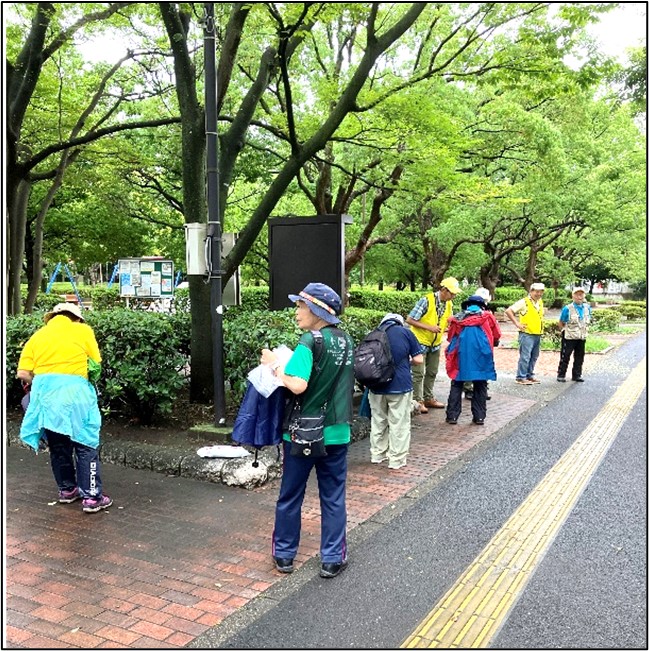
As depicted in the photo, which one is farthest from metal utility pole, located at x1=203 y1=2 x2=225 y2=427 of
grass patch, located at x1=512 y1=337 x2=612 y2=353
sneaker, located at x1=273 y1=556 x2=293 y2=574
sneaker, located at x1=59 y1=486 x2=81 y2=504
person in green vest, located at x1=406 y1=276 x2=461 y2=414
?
grass patch, located at x1=512 y1=337 x2=612 y2=353

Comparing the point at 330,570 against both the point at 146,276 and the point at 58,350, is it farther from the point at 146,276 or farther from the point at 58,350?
the point at 146,276

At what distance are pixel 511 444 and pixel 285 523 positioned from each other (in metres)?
4.02

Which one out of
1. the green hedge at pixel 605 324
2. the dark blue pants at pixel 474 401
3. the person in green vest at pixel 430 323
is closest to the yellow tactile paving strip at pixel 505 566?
the dark blue pants at pixel 474 401

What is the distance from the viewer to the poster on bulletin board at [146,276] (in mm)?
21375

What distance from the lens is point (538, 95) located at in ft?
28.1

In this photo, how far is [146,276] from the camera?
21453 mm

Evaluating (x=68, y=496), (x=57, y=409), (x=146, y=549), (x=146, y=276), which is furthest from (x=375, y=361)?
(x=146, y=276)

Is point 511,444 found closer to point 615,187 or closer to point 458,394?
point 458,394

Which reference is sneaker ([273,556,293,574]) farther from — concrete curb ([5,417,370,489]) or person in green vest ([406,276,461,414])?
person in green vest ([406,276,461,414])

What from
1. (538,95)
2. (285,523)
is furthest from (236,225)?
(285,523)

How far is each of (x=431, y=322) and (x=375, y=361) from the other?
2.72m

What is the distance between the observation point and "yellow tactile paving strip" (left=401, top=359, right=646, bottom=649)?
10.8ft

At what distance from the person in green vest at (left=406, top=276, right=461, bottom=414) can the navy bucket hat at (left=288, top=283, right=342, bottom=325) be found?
173 inches

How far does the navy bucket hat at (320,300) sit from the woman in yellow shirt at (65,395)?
2.02m
